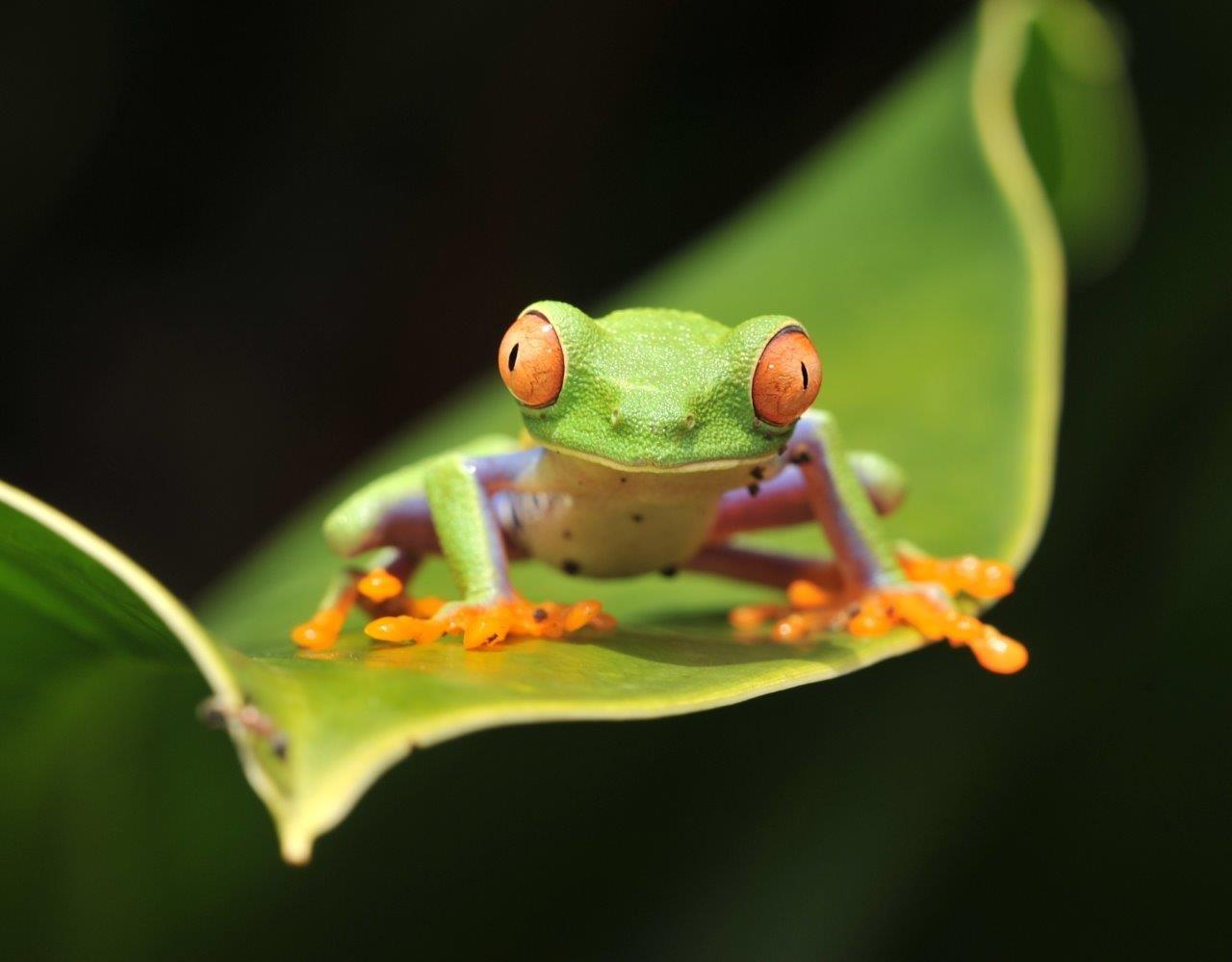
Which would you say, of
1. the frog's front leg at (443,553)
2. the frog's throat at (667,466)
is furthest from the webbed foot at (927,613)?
the frog's front leg at (443,553)

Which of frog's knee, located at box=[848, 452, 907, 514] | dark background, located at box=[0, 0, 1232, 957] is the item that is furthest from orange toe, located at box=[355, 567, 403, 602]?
frog's knee, located at box=[848, 452, 907, 514]

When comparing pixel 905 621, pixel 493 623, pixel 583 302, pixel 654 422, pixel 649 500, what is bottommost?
pixel 905 621

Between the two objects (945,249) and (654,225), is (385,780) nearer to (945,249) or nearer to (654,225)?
(945,249)

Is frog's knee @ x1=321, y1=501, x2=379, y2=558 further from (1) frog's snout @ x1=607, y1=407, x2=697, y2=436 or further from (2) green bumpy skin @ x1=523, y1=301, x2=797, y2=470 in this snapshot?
(1) frog's snout @ x1=607, y1=407, x2=697, y2=436

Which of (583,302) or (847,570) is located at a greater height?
(583,302)

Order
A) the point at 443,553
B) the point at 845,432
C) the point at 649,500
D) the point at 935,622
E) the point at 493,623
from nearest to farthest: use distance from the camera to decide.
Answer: the point at 493,623
the point at 935,622
the point at 649,500
the point at 443,553
the point at 845,432

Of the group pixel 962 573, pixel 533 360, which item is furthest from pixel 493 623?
pixel 962 573

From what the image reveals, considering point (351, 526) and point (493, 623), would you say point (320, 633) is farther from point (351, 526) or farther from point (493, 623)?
point (351, 526)
